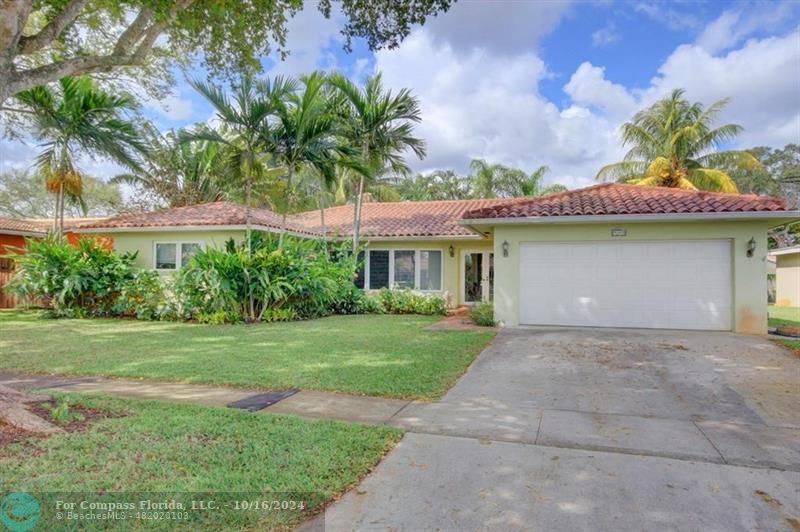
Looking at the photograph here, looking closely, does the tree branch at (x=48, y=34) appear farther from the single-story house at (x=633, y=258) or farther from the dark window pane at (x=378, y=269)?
the dark window pane at (x=378, y=269)

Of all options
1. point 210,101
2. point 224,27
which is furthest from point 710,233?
point 210,101

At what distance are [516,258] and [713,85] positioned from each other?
16.3m

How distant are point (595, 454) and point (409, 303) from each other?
39.1 ft

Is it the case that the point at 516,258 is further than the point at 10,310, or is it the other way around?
the point at 10,310

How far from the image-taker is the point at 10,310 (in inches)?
634

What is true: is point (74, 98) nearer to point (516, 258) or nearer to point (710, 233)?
point (516, 258)

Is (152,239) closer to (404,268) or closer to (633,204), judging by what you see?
(404,268)

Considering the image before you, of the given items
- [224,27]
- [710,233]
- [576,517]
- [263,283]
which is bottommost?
[576,517]

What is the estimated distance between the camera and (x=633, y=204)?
1131 centimetres

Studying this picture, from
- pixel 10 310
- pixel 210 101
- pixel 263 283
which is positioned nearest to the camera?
pixel 210 101

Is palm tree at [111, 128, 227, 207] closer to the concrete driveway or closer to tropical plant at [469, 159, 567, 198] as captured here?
tropical plant at [469, 159, 567, 198]

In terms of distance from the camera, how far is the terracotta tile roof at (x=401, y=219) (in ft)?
54.8

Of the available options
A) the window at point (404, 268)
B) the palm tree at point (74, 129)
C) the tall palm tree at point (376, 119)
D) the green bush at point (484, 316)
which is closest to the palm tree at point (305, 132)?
the tall palm tree at point (376, 119)

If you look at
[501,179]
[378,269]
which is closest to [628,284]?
[378,269]
